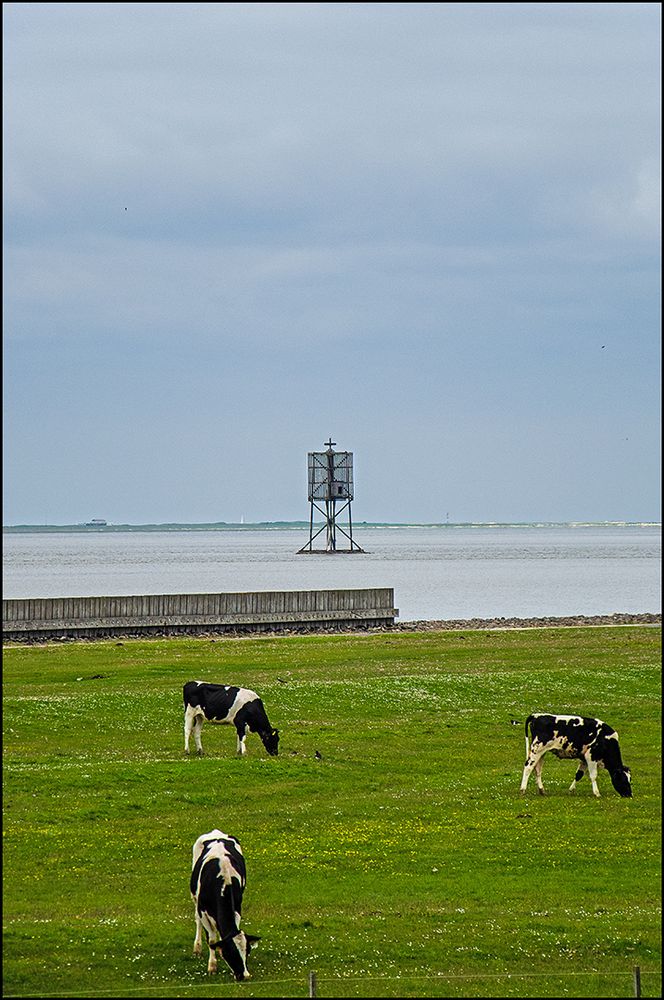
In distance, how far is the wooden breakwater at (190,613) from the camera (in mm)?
57875

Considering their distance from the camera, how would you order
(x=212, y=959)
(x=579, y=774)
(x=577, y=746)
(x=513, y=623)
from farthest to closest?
(x=513, y=623)
(x=579, y=774)
(x=577, y=746)
(x=212, y=959)

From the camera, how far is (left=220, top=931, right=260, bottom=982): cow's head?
14.8 meters

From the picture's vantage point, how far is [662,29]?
855 cm

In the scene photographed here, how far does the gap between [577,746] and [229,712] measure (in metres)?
7.45

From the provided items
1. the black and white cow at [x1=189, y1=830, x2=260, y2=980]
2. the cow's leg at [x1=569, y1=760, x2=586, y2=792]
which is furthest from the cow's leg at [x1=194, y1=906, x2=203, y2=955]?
the cow's leg at [x1=569, y1=760, x2=586, y2=792]

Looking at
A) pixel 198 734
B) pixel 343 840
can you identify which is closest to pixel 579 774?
pixel 343 840

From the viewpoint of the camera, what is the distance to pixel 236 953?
14828mm

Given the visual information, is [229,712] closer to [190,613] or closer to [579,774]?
[579,774]

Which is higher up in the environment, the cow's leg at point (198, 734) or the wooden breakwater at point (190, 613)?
the wooden breakwater at point (190, 613)

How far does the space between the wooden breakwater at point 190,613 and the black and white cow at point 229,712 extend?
30335 millimetres

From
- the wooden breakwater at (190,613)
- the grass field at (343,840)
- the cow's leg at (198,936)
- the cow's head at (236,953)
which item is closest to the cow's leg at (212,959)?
the grass field at (343,840)

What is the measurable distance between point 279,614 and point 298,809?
40.5 m

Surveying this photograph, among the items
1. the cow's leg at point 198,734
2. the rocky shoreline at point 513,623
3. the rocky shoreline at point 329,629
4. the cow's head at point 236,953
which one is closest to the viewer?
the cow's head at point 236,953

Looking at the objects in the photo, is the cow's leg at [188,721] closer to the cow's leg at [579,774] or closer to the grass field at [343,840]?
the grass field at [343,840]
